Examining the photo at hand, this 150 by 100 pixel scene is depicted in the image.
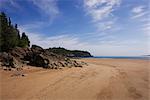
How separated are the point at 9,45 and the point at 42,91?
29509 millimetres

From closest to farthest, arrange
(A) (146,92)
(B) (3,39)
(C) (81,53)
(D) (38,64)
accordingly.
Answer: (A) (146,92) < (D) (38,64) < (B) (3,39) < (C) (81,53)

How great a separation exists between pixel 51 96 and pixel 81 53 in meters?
166

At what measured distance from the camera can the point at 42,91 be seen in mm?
10781

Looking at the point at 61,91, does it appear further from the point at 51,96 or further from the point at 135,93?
the point at 135,93

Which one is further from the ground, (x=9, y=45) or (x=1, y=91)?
(x=9, y=45)

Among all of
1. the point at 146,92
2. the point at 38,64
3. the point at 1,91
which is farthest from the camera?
the point at 38,64

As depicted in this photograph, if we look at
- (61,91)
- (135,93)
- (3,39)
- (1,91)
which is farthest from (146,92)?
(3,39)

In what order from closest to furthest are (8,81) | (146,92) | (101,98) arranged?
(101,98)
(146,92)
(8,81)

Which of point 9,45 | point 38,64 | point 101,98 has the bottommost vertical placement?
point 101,98

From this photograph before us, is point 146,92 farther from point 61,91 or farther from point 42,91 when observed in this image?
point 42,91

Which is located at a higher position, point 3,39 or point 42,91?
point 3,39

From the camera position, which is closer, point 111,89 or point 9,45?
point 111,89

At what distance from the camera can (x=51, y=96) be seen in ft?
32.3

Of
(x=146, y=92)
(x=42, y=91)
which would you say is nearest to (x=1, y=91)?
(x=42, y=91)
